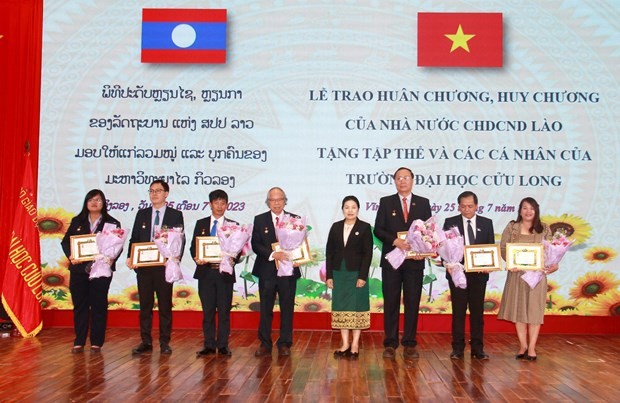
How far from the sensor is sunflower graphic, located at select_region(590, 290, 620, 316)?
6.18 m

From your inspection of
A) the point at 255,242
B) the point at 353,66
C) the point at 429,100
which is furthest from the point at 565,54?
the point at 255,242

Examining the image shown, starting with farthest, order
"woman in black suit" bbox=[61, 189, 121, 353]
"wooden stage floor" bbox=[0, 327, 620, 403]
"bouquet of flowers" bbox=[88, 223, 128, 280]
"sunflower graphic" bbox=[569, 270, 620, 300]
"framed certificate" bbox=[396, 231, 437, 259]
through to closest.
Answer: "sunflower graphic" bbox=[569, 270, 620, 300]
"woman in black suit" bbox=[61, 189, 121, 353]
"bouquet of flowers" bbox=[88, 223, 128, 280]
"framed certificate" bbox=[396, 231, 437, 259]
"wooden stage floor" bbox=[0, 327, 620, 403]

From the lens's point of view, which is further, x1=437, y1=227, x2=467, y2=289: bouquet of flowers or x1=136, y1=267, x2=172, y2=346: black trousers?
x1=136, y1=267, x2=172, y2=346: black trousers

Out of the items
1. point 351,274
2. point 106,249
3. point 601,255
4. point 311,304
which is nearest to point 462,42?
point 601,255

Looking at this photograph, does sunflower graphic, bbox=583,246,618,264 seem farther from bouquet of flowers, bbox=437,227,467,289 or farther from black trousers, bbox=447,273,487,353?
bouquet of flowers, bbox=437,227,467,289

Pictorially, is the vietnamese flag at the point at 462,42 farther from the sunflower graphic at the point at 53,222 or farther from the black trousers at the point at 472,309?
the sunflower graphic at the point at 53,222

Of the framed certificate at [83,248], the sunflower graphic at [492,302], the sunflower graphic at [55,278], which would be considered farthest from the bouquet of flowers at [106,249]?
the sunflower graphic at [492,302]

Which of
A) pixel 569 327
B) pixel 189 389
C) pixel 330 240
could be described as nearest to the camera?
pixel 189 389

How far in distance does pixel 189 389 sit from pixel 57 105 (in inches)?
153

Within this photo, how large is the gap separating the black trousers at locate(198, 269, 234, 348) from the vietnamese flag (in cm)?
302

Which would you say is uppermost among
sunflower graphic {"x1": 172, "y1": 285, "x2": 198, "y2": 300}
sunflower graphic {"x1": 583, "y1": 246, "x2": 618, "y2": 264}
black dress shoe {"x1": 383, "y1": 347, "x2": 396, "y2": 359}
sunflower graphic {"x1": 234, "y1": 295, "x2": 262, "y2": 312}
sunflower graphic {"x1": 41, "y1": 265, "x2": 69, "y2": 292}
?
sunflower graphic {"x1": 583, "y1": 246, "x2": 618, "y2": 264}

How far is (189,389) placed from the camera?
3709 mm

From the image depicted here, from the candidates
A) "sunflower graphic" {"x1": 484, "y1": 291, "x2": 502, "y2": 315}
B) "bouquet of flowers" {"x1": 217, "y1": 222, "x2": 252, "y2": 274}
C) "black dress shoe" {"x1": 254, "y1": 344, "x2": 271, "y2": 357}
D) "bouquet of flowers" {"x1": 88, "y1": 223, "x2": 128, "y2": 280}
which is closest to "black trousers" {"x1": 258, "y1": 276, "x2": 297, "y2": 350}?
"black dress shoe" {"x1": 254, "y1": 344, "x2": 271, "y2": 357}

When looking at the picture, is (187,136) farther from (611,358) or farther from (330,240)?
(611,358)
